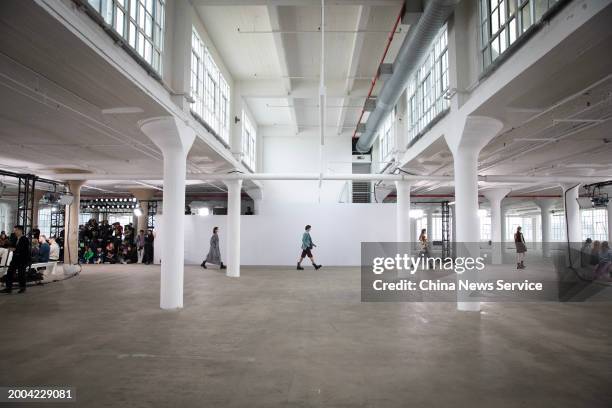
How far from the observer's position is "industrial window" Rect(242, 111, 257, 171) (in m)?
16.8

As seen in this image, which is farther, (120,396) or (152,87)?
(152,87)

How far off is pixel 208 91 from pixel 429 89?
612 centimetres

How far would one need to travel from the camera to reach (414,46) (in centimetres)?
841

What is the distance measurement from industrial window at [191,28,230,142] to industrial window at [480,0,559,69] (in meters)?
6.08

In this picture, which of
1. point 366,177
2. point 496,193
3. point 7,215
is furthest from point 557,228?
point 7,215

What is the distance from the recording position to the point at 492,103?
708 centimetres

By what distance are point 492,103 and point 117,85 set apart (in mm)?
6374

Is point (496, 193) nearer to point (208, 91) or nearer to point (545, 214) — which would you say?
point (545, 214)

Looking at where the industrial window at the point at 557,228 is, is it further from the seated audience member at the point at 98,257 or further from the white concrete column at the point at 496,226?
the seated audience member at the point at 98,257

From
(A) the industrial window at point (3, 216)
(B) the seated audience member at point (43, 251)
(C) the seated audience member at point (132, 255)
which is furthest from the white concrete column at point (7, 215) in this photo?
(B) the seated audience member at point (43, 251)

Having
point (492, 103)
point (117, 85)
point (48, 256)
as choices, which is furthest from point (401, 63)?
point (48, 256)

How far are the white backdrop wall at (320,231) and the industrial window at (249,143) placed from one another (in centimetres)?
277

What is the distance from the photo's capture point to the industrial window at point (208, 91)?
9.85 m

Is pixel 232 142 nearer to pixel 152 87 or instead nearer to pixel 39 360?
pixel 152 87
